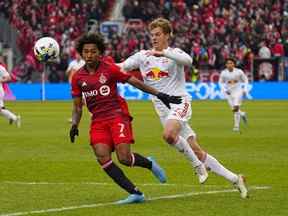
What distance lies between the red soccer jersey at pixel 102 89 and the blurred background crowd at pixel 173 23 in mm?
36795

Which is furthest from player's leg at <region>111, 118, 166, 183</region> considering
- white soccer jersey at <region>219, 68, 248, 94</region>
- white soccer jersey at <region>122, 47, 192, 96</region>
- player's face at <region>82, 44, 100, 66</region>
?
white soccer jersey at <region>219, 68, 248, 94</region>

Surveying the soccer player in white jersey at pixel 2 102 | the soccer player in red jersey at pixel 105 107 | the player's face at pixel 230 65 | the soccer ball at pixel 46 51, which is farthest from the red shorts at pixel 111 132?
the player's face at pixel 230 65

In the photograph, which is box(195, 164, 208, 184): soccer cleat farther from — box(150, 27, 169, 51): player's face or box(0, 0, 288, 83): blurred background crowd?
box(0, 0, 288, 83): blurred background crowd

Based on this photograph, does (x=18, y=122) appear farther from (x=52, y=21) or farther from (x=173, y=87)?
(x=52, y=21)

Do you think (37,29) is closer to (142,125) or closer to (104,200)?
(142,125)

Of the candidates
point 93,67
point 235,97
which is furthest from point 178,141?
point 235,97

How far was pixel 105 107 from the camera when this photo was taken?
12516mm

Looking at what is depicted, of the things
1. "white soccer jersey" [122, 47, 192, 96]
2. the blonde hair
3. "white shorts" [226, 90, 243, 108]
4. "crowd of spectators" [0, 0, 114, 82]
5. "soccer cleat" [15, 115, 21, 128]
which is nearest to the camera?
the blonde hair

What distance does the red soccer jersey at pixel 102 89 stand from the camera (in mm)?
12438

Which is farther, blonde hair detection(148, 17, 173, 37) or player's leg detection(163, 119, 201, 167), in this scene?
blonde hair detection(148, 17, 173, 37)

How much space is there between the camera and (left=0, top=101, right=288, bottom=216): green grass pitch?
38.6ft

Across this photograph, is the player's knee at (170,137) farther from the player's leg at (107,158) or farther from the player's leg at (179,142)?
the player's leg at (107,158)

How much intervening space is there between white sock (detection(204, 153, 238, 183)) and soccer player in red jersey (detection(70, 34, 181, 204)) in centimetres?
104

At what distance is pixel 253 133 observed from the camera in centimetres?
2673
